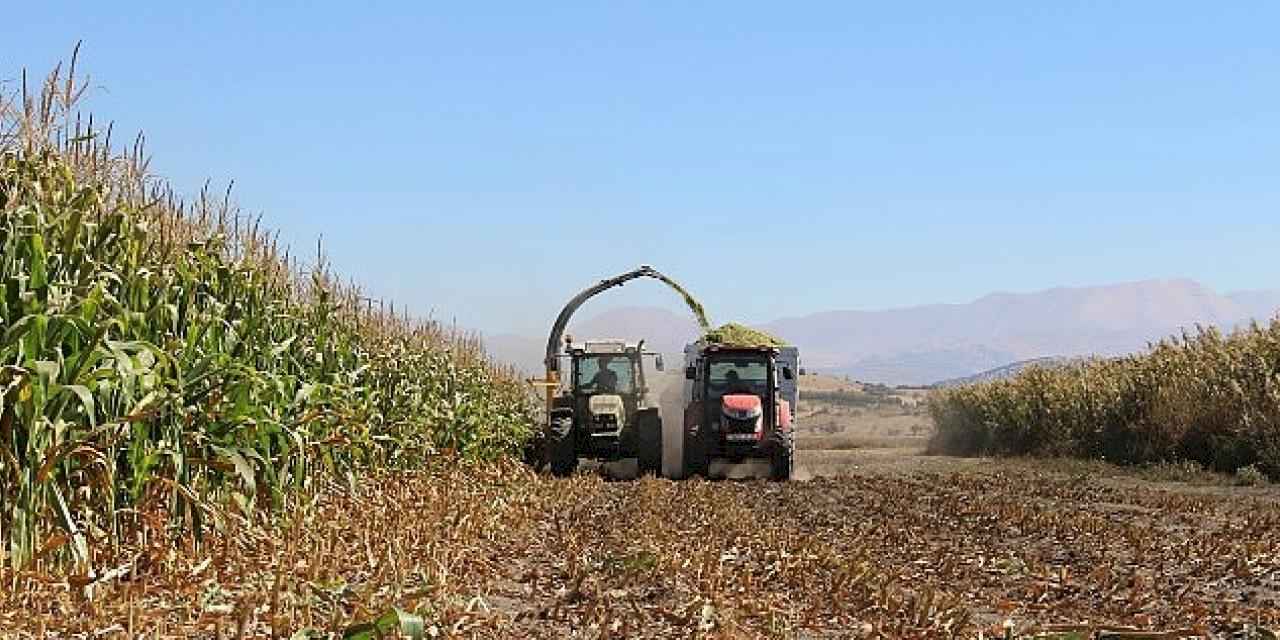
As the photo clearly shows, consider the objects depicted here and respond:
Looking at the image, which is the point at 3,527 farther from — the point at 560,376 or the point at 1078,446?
the point at 1078,446

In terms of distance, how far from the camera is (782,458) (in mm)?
22062

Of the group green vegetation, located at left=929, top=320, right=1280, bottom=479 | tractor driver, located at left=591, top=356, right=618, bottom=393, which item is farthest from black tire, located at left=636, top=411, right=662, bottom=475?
green vegetation, located at left=929, top=320, right=1280, bottom=479

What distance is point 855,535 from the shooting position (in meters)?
12.8

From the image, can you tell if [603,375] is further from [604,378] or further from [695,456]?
[695,456]

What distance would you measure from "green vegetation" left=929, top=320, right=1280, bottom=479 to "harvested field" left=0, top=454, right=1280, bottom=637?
19.5 ft

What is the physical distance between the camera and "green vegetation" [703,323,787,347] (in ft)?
81.0

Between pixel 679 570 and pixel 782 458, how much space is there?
1300cm

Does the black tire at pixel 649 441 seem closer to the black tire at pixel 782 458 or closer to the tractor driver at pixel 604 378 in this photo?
the tractor driver at pixel 604 378

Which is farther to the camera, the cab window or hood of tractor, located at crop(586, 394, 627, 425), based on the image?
the cab window

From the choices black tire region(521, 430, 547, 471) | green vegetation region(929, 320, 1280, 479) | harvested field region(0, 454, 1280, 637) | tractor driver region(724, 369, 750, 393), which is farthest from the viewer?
black tire region(521, 430, 547, 471)

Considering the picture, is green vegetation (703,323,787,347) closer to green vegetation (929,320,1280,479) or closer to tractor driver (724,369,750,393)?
tractor driver (724,369,750,393)

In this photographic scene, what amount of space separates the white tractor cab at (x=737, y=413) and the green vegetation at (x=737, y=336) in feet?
6.73

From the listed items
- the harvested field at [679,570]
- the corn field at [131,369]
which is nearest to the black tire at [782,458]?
the harvested field at [679,570]

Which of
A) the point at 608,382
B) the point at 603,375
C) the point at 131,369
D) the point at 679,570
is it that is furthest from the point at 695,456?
the point at 131,369
